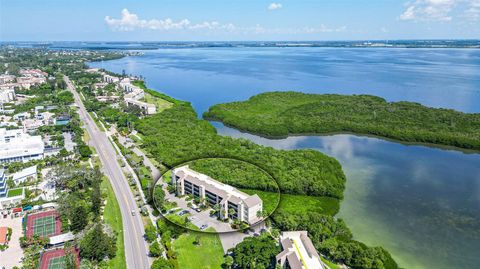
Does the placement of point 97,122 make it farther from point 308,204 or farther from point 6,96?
point 308,204

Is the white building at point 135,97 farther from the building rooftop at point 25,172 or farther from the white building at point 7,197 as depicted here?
the white building at point 7,197

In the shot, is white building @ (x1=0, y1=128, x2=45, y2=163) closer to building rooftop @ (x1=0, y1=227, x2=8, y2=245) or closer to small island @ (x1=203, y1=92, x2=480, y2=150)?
building rooftop @ (x1=0, y1=227, x2=8, y2=245)

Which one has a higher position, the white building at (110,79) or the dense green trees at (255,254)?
the white building at (110,79)

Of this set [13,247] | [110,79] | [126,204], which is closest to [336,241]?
[126,204]

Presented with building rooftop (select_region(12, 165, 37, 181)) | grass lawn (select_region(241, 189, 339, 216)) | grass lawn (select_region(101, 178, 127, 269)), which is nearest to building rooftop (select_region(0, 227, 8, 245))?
grass lawn (select_region(101, 178, 127, 269))

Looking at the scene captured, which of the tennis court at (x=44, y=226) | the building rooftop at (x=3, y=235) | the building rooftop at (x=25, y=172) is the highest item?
the building rooftop at (x=25, y=172)

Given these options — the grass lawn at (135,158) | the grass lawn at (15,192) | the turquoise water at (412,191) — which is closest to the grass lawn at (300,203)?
the turquoise water at (412,191)
